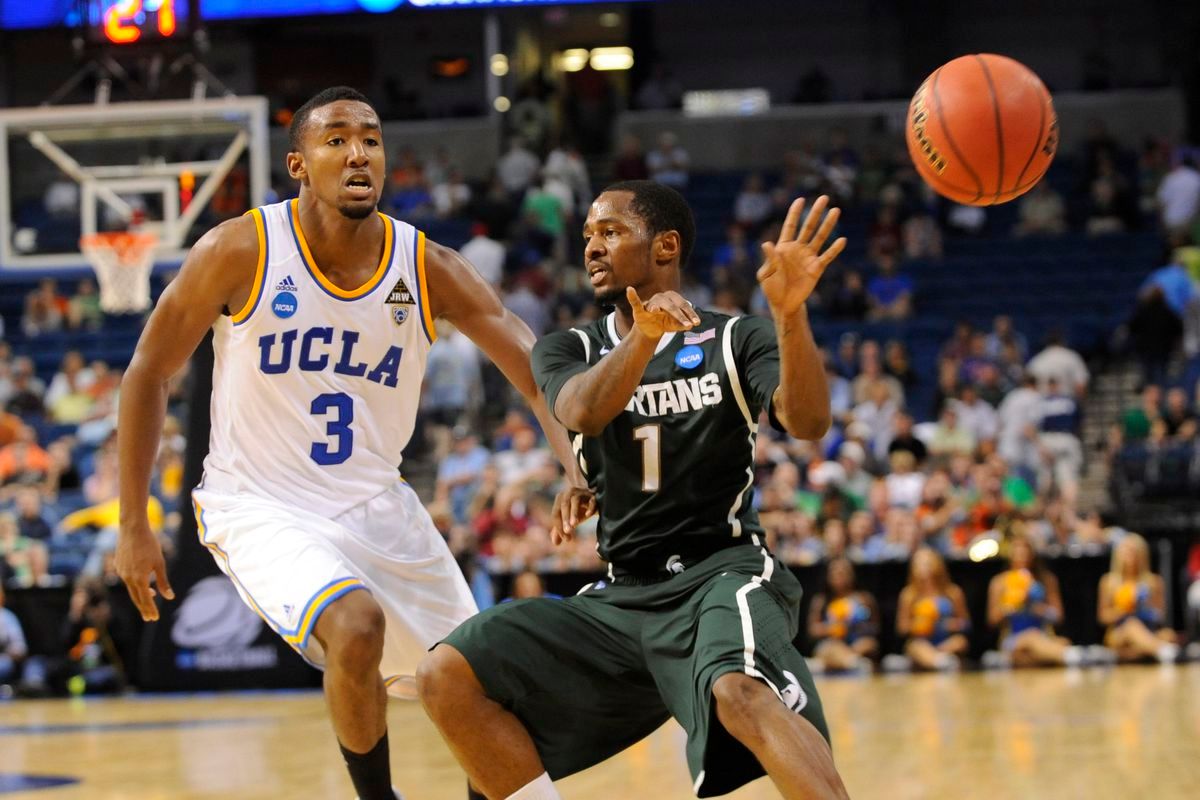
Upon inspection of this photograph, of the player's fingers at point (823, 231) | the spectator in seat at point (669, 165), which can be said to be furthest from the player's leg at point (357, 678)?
the spectator in seat at point (669, 165)

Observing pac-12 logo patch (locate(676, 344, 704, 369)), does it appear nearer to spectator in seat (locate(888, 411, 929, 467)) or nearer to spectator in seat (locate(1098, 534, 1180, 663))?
spectator in seat (locate(1098, 534, 1180, 663))

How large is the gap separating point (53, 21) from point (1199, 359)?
1539cm

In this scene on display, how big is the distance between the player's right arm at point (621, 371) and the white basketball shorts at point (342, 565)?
0.91 meters

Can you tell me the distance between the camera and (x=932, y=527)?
535 inches

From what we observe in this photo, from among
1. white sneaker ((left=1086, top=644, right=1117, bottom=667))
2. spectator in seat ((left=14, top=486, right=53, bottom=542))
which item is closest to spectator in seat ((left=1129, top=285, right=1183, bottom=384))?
white sneaker ((left=1086, top=644, right=1117, bottom=667))

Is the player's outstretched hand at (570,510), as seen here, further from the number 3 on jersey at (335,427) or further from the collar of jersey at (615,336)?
the number 3 on jersey at (335,427)

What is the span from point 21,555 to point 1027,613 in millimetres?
8184

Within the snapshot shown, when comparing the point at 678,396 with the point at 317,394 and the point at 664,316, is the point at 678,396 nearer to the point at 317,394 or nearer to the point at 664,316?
the point at 664,316

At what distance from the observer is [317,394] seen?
5.31 m

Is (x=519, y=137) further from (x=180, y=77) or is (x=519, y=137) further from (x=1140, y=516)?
(x=1140, y=516)

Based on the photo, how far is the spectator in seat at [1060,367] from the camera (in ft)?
54.2

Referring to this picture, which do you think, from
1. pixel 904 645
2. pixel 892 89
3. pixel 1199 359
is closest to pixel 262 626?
pixel 904 645

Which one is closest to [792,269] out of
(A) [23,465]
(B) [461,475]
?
(B) [461,475]

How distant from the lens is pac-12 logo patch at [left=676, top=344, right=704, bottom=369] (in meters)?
4.71
